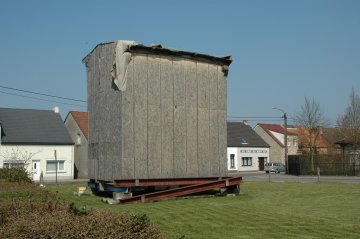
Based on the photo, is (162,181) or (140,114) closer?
(140,114)

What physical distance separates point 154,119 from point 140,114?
2.13 ft

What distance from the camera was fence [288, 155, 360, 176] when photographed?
46.8 meters

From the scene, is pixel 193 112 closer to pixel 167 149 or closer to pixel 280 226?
pixel 167 149

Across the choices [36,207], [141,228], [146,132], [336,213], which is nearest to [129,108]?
[146,132]

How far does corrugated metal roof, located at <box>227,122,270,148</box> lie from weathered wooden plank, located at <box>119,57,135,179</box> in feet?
172

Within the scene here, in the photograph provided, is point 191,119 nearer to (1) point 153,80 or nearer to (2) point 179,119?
(2) point 179,119

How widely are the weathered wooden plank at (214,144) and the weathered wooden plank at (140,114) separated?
318 cm

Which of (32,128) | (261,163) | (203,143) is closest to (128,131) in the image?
(203,143)

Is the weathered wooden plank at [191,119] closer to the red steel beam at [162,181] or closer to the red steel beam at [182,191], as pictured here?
the red steel beam at [162,181]

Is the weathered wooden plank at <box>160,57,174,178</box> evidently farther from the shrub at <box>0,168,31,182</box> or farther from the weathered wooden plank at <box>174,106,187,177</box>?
the shrub at <box>0,168,31,182</box>

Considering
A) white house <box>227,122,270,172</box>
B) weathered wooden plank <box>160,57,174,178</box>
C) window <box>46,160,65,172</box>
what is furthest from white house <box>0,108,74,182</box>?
weathered wooden plank <box>160,57,174,178</box>

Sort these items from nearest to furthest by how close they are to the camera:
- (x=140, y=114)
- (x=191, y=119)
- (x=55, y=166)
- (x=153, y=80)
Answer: (x=140, y=114)
(x=153, y=80)
(x=191, y=119)
(x=55, y=166)

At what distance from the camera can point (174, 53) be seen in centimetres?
2000

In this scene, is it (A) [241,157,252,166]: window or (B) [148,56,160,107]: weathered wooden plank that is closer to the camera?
(B) [148,56,160,107]: weathered wooden plank
